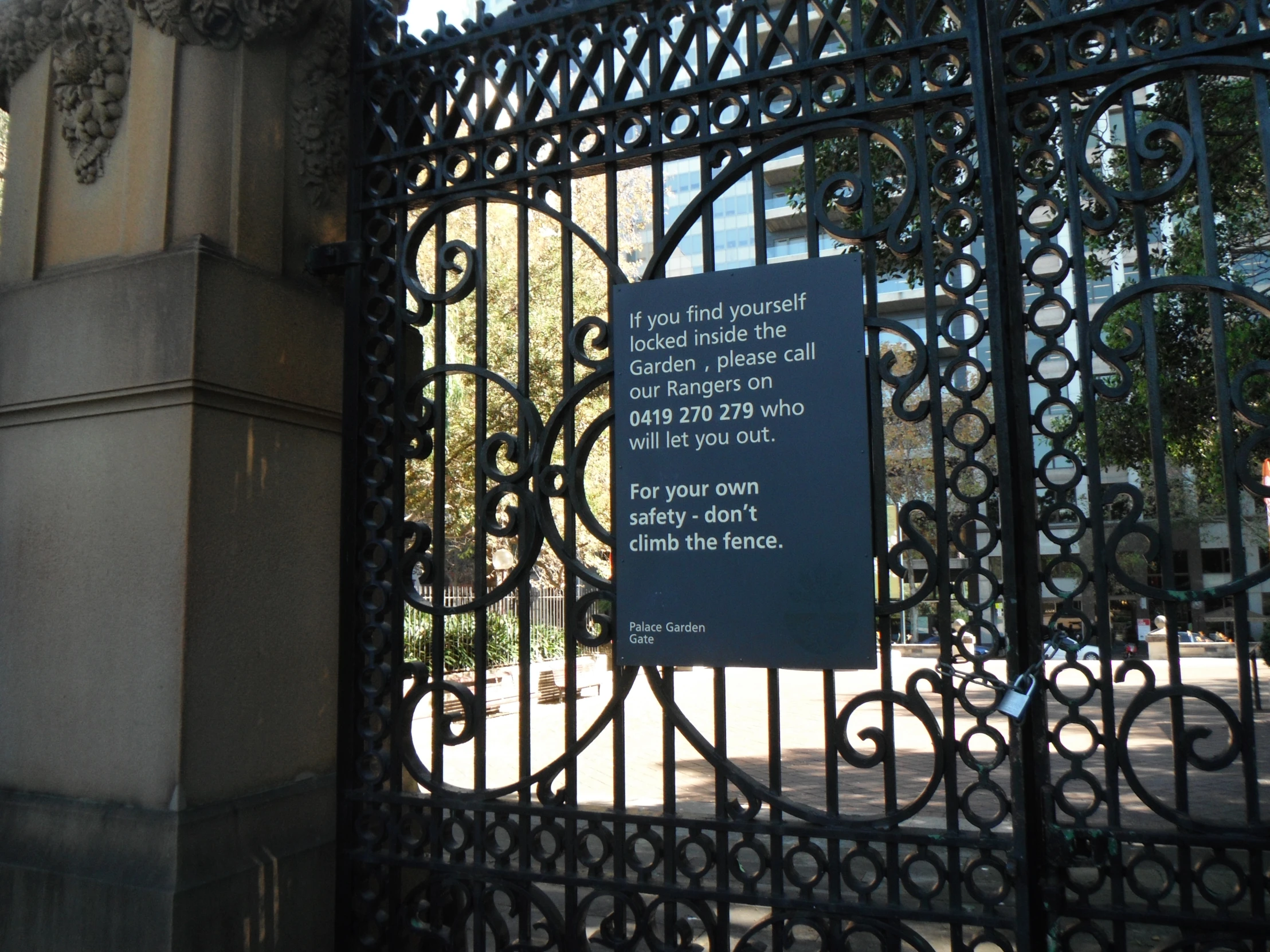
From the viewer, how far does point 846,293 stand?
3572 millimetres

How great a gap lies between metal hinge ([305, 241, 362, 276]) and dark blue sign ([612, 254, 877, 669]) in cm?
126

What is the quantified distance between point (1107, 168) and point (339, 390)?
9.32m

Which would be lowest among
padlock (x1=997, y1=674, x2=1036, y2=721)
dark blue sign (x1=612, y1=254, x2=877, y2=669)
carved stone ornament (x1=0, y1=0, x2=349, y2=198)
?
padlock (x1=997, y1=674, x2=1036, y2=721)

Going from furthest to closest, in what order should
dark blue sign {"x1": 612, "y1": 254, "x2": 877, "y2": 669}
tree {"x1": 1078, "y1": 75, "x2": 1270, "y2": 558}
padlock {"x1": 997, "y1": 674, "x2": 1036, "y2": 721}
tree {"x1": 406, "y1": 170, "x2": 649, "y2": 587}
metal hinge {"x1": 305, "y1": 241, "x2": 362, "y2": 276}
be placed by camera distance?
tree {"x1": 406, "y1": 170, "x2": 649, "y2": 587}
tree {"x1": 1078, "y1": 75, "x2": 1270, "y2": 558}
metal hinge {"x1": 305, "y1": 241, "x2": 362, "y2": 276}
dark blue sign {"x1": 612, "y1": 254, "x2": 877, "y2": 669}
padlock {"x1": 997, "y1": 674, "x2": 1036, "y2": 721}

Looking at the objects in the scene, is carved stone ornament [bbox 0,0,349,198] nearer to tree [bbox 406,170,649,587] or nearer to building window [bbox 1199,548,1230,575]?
tree [bbox 406,170,649,587]

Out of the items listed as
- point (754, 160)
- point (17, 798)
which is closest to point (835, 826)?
point (754, 160)

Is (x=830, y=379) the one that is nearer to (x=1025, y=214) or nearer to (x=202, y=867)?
(x=1025, y=214)

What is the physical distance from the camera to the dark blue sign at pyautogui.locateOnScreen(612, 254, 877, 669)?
3.49 metres

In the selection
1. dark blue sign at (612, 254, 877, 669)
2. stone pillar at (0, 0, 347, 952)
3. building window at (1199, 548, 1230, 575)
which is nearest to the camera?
dark blue sign at (612, 254, 877, 669)

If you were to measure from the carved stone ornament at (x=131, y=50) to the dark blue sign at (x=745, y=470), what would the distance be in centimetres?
173

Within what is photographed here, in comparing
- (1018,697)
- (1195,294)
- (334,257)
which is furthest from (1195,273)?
(334,257)

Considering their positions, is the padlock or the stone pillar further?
the stone pillar

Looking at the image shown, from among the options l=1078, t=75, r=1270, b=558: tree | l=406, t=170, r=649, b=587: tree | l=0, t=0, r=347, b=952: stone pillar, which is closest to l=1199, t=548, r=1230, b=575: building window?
l=406, t=170, r=649, b=587: tree

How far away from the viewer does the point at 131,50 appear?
13.7 feet
